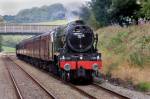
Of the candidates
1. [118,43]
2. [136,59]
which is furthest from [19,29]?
[136,59]

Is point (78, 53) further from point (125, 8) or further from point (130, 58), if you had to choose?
point (125, 8)

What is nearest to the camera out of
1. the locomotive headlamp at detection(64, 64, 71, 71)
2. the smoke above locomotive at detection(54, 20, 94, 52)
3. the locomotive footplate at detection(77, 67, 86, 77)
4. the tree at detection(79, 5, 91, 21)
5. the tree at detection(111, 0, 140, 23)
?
the locomotive headlamp at detection(64, 64, 71, 71)

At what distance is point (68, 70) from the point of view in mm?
24422

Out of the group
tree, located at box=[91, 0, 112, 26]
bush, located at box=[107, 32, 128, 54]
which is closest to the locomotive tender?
bush, located at box=[107, 32, 128, 54]

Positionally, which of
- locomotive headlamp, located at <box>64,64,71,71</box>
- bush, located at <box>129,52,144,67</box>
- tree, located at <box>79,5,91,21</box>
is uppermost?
tree, located at <box>79,5,91,21</box>

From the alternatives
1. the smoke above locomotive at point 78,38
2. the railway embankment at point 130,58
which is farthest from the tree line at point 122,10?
the smoke above locomotive at point 78,38

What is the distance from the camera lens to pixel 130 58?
1109 inches

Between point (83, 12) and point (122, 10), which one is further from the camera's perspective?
point (83, 12)

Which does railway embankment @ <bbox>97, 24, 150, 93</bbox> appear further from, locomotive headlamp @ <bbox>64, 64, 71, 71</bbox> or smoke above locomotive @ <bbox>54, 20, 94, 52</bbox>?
locomotive headlamp @ <bbox>64, 64, 71, 71</bbox>

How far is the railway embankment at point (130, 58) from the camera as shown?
23438 mm

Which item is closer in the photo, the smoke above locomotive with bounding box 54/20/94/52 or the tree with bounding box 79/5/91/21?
the smoke above locomotive with bounding box 54/20/94/52

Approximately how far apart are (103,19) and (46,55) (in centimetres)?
2425

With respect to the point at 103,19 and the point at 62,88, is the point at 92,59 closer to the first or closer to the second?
the point at 62,88

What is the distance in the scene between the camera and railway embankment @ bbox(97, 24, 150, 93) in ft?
76.9
